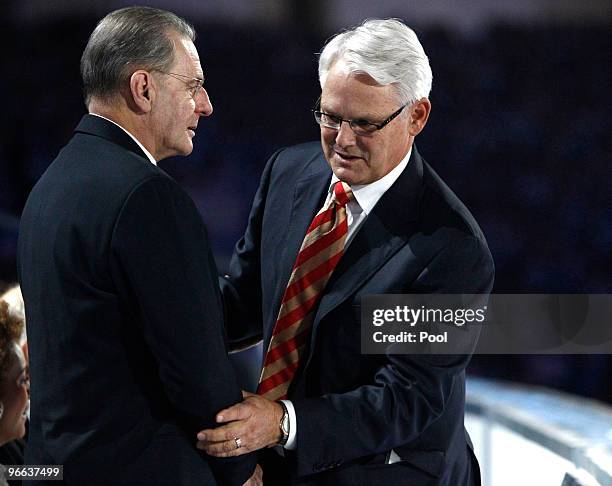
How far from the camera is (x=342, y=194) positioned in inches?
58.2

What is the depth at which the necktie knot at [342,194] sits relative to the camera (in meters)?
1.48

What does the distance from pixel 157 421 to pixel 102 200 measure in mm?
332

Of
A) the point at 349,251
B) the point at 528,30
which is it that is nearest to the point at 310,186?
the point at 349,251

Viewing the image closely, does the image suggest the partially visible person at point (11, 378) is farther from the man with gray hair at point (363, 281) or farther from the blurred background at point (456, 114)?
the blurred background at point (456, 114)

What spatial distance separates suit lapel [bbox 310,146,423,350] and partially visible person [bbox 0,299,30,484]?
0.63 meters

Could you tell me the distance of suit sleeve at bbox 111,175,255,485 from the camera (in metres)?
1.17

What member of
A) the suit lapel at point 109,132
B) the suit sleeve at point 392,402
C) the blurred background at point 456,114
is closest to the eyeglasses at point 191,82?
the suit lapel at point 109,132

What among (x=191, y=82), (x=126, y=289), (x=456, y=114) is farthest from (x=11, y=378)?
(x=456, y=114)

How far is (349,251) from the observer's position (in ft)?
4.71

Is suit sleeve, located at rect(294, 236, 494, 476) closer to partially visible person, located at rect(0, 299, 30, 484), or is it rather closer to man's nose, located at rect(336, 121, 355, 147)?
man's nose, located at rect(336, 121, 355, 147)

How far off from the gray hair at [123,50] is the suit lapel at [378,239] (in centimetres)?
41

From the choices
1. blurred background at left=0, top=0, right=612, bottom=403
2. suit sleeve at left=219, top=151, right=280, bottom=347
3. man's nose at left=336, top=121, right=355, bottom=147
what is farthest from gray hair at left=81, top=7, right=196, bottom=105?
blurred background at left=0, top=0, right=612, bottom=403

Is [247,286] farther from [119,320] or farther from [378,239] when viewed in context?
[119,320]

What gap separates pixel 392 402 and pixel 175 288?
398 mm
